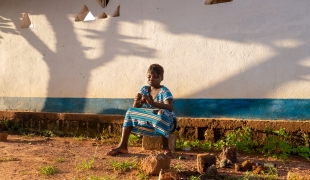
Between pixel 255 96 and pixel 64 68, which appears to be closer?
pixel 255 96

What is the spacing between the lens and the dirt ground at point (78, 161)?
10.0 ft

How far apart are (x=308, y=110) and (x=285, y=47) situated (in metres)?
0.78

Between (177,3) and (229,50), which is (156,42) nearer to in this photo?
(177,3)

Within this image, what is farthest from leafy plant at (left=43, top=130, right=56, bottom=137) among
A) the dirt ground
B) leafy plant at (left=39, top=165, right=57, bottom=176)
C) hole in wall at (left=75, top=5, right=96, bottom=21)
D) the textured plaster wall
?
leafy plant at (left=39, top=165, right=57, bottom=176)

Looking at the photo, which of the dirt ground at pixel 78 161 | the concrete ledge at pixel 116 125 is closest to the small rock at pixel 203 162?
the dirt ground at pixel 78 161

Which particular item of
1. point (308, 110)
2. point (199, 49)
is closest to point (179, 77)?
point (199, 49)

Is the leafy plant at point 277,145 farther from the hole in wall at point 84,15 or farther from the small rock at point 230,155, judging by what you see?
the hole in wall at point 84,15

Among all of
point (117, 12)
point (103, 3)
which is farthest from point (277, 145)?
point (103, 3)

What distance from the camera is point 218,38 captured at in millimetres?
4848

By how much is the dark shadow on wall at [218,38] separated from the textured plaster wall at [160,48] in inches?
→ 0.5

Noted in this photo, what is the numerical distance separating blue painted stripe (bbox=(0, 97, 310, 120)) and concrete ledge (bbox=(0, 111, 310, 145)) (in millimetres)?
133

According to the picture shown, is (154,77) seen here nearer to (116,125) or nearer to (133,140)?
(133,140)

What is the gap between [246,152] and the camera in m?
4.40

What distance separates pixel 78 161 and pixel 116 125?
1711 mm
